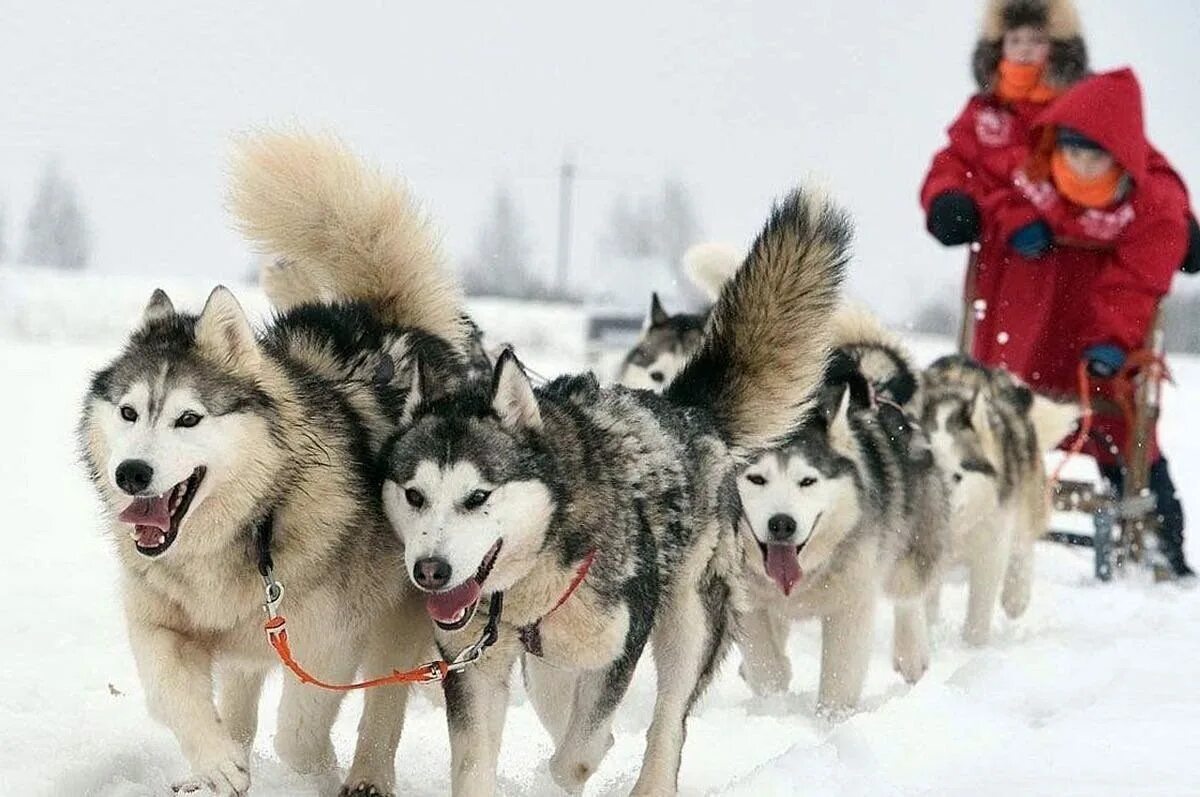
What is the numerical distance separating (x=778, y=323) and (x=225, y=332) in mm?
1375

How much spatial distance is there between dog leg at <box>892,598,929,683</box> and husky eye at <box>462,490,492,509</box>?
2596 millimetres

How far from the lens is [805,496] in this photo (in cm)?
427

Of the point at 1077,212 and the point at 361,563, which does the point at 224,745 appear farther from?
the point at 1077,212

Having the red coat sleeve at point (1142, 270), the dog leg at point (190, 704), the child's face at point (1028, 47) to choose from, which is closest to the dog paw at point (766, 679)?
the dog leg at point (190, 704)

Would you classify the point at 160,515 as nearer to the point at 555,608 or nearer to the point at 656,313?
the point at 555,608

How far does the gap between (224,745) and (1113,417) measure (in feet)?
16.9

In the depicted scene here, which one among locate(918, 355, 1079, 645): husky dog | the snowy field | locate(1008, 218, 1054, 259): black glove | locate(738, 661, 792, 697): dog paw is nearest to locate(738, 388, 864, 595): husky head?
locate(738, 661, 792, 697): dog paw

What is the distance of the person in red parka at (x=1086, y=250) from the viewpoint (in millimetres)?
6371

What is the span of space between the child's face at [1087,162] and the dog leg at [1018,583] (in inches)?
66.0

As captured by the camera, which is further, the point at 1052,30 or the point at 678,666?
the point at 1052,30

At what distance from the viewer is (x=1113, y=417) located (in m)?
6.77

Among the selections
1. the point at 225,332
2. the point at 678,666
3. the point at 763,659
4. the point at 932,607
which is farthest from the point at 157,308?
the point at 932,607

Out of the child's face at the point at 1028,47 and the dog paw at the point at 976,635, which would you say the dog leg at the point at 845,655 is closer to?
the dog paw at the point at 976,635

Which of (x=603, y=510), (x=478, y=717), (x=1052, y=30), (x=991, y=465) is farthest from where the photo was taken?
(x=1052, y=30)
